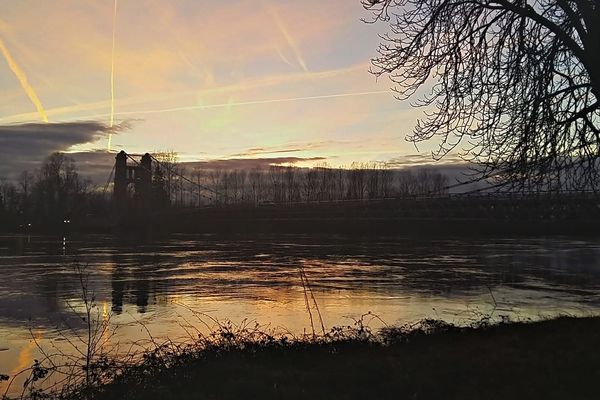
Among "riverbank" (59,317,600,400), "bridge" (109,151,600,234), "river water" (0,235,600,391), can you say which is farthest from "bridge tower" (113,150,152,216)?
"riverbank" (59,317,600,400)

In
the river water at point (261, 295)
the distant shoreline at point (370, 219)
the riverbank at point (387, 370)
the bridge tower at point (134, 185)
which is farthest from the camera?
the bridge tower at point (134, 185)

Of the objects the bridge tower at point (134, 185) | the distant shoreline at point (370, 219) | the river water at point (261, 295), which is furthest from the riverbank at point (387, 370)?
the bridge tower at point (134, 185)

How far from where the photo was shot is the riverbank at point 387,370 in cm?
684

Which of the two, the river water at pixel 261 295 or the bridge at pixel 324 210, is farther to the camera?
the bridge at pixel 324 210

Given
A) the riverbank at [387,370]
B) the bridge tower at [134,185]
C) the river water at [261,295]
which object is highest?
the bridge tower at [134,185]

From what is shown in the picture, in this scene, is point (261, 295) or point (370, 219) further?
point (370, 219)

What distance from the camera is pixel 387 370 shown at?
7809mm

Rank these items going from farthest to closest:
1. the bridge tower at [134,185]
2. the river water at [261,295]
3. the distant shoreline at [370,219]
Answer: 1. the bridge tower at [134,185]
2. the distant shoreline at [370,219]
3. the river water at [261,295]

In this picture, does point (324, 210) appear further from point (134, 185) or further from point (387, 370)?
point (387, 370)

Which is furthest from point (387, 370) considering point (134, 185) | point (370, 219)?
point (134, 185)

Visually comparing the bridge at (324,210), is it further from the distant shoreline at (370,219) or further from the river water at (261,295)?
the river water at (261,295)

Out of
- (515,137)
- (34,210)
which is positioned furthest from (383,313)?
(34,210)

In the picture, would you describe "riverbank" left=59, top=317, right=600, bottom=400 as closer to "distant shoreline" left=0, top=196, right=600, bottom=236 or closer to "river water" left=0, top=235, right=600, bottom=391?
"river water" left=0, top=235, right=600, bottom=391

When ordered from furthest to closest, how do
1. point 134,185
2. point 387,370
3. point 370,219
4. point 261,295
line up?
point 134,185 < point 370,219 < point 261,295 < point 387,370
